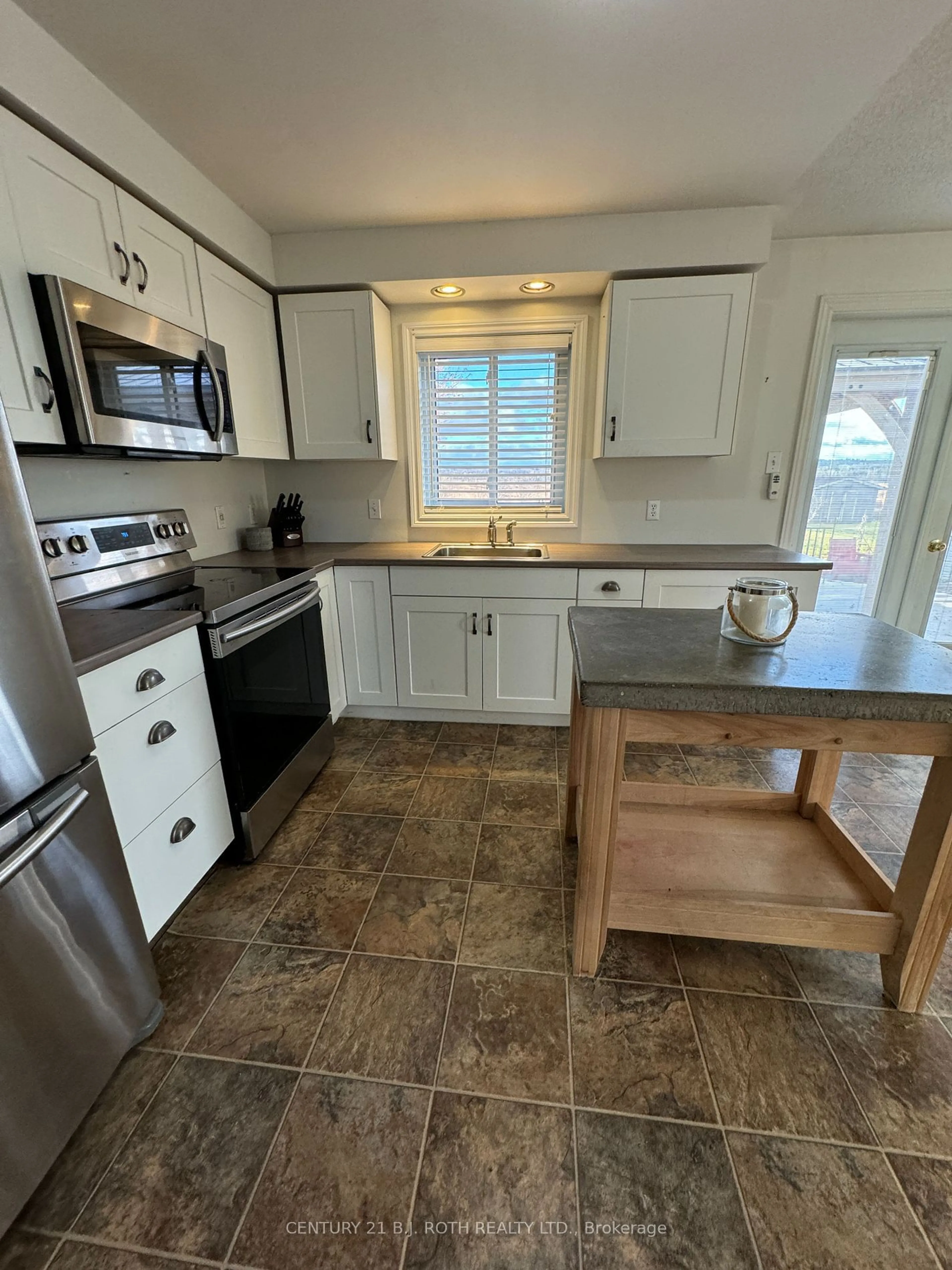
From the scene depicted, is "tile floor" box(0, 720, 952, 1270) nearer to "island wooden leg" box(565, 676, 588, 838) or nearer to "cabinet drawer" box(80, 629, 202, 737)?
"island wooden leg" box(565, 676, 588, 838)

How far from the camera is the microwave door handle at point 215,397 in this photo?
189 cm

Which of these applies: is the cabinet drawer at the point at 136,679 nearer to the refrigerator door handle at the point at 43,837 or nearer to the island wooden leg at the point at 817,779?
the refrigerator door handle at the point at 43,837

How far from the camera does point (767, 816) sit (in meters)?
1.62

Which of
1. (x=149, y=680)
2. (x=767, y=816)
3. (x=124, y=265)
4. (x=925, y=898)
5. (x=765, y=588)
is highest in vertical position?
(x=124, y=265)

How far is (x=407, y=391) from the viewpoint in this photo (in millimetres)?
2855

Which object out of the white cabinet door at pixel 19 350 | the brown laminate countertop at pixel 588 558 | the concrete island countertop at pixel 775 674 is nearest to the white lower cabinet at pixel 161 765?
the white cabinet door at pixel 19 350

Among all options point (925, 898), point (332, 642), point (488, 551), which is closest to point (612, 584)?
point (488, 551)

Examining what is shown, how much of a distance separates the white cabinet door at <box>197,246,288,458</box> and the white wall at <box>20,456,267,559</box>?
0.28 metres

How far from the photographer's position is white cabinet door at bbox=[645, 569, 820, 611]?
2312mm

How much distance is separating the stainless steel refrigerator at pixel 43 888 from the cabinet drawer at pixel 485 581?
5.24 ft

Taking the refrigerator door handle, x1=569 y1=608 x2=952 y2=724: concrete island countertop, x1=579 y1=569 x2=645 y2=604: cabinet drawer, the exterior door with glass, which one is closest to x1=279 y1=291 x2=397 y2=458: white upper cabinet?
x1=579 y1=569 x2=645 y2=604: cabinet drawer

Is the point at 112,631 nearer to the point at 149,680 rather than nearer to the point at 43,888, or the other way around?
the point at 149,680

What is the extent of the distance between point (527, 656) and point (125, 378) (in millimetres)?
1886

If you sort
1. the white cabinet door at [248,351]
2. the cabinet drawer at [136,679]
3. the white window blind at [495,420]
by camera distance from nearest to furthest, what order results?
1. the cabinet drawer at [136,679]
2. the white cabinet door at [248,351]
3. the white window blind at [495,420]
